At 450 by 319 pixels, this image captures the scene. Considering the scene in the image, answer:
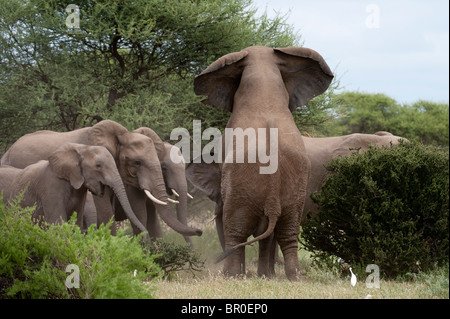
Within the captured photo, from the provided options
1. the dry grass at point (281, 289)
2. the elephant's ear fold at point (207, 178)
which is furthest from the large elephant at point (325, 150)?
the dry grass at point (281, 289)

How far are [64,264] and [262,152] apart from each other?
273 cm

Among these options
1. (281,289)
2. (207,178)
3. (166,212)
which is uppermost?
(207,178)

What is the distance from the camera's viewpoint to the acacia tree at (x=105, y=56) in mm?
16094

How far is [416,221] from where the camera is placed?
9.08m

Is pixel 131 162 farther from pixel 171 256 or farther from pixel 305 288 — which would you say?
pixel 305 288

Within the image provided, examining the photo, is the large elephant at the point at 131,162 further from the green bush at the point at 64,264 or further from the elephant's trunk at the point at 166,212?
the green bush at the point at 64,264

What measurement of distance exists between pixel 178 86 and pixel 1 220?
982 cm

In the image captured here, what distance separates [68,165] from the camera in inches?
385

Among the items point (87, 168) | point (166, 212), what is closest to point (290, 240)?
point (87, 168)

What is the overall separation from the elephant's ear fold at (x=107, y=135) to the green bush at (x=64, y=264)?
4.04 metres

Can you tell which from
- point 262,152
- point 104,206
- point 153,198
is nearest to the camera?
point 262,152

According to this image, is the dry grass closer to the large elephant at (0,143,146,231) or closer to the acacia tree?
the large elephant at (0,143,146,231)

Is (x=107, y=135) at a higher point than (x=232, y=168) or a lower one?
higher
